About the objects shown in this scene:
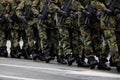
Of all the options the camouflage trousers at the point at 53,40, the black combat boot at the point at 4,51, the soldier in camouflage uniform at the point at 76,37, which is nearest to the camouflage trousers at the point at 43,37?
the camouflage trousers at the point at 53,40

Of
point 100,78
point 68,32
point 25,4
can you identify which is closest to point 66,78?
point 100,78

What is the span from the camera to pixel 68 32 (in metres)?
11.3

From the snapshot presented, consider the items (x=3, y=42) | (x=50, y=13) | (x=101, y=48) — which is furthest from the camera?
(x=3, y=42)

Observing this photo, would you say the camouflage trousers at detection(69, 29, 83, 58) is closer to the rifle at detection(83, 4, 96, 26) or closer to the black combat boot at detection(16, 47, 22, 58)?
the rifle at detection(83, 4, 96, 26)

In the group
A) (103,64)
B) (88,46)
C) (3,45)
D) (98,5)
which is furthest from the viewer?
(3,45)

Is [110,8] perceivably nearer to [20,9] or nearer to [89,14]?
[89,14]

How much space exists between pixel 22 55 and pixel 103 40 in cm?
332

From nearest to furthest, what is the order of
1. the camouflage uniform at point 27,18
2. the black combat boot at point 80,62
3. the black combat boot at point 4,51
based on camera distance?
the black combat boot at point 80,62 → the camouflage uniform at point 27,18 → the black combat boot at point 4,51

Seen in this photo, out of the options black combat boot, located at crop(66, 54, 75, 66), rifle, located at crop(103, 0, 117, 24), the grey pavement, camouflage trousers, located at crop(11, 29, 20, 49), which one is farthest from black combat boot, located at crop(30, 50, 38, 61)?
rifle, located at crop(103, 0, 117, 24)

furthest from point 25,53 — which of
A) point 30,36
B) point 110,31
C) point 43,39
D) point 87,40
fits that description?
point 110,31

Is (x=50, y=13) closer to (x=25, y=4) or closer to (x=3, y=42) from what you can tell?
(x=25, y=4)

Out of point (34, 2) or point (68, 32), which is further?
point (34, 2)

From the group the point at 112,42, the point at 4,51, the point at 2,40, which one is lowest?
the point at 4,51

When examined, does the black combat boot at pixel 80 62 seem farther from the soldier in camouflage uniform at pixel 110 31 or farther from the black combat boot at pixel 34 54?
the black combat boot at pixel 34 54
